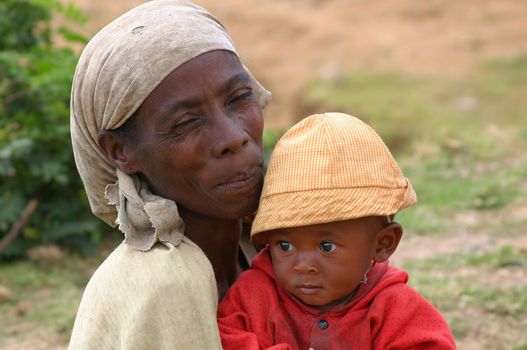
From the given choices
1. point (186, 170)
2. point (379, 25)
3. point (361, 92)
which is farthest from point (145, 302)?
point (379, 25)

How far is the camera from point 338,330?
2811 millimetres

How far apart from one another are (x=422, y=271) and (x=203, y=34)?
3.03 m

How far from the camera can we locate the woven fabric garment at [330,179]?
2705mm

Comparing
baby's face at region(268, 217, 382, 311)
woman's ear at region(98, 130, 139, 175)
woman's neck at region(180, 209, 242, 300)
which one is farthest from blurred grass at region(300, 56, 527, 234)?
woman's ear at region(98, 130, 139, 175)

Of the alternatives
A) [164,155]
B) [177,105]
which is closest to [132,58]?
[177,105]

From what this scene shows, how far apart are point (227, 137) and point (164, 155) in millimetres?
210

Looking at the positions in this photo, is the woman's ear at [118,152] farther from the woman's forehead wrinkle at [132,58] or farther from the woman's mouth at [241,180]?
the woman's mouth at [241,180]

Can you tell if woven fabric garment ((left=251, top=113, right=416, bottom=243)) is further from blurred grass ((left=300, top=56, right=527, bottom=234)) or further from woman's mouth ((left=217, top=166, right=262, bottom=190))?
blurred grass ((left=300, top=56, right=527, bottom=234))

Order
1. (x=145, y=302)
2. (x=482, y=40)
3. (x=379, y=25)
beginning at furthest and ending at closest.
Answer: (x=379, y=25)
(x=482, y=40)
(x=145, y=302)

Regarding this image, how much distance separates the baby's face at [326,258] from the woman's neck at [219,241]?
0.35m

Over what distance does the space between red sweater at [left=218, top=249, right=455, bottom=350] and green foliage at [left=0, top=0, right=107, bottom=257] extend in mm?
3330

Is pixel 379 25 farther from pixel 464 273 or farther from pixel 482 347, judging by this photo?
pixel 482 347

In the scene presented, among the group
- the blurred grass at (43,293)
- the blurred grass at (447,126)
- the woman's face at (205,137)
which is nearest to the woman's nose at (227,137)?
the woman's face at (205,137)

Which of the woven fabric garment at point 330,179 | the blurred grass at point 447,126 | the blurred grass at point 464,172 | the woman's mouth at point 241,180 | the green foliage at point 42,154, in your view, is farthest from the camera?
the blurred grass at point 447,126
